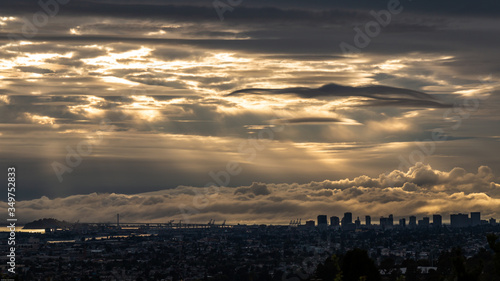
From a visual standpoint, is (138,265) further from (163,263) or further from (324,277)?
(324,277)

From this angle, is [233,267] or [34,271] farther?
[233,267]

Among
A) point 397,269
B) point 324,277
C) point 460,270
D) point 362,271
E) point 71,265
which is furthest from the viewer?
point 71,265

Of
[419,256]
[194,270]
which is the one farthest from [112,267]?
[419,256]

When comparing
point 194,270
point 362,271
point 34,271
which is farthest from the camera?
point 194,270

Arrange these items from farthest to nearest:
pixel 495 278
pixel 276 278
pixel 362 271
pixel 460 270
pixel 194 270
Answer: pixel 194 270
pixel 276 278
pixel 495 278
pixel 362 271
pixel 460 270

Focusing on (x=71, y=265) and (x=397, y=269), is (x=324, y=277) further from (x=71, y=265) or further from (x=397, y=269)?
(x=71, y=265)

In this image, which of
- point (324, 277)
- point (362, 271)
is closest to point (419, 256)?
point (324, 277)

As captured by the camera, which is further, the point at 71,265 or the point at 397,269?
the point at 71,265

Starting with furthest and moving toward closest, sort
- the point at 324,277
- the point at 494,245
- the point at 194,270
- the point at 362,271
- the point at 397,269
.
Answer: the point at 194,270 < the point at 397,269 < the point at 324,277 < the point at 362,271 < the point at 494,245
